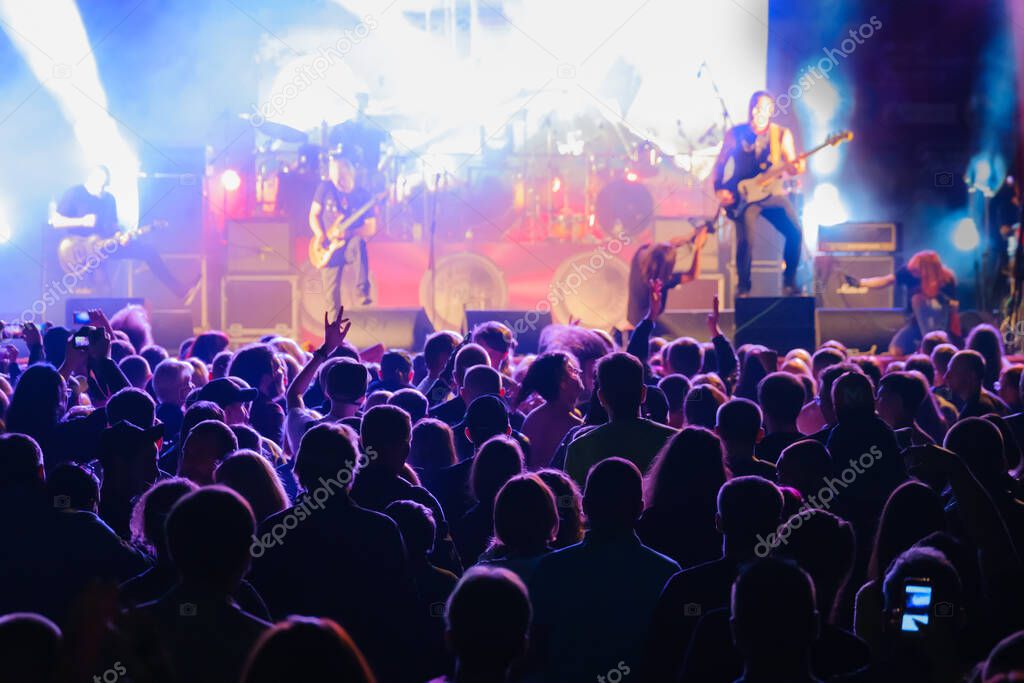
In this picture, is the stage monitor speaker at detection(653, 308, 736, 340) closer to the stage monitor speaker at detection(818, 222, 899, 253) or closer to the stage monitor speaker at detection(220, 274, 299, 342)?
the stage monitor speaker at detection(818, 222, 899, 253)

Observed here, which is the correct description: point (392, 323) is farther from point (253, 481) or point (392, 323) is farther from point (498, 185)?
point (253, 481)

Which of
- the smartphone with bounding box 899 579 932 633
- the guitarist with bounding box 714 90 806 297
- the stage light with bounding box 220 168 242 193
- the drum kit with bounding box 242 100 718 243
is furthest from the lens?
the stage light with bounding box 220 168 242 193

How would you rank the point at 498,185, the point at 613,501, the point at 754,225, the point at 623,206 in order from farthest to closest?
the point at 498,185
the point at 623,206
the point at 754,225
the point at 613,501

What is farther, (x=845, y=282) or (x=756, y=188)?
(x=845, y=282)

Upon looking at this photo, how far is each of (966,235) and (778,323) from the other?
21.5 feet

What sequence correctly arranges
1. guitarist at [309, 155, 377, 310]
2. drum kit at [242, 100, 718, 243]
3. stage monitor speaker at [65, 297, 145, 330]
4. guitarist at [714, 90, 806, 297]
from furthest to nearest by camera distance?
drum kit at [242, 100, 718, 243]
guitarist at [309, 155, 377, 310]
stage monitor speaker at [65, 297, 145, 330]
guitarist at [714, 90, 806, 297]

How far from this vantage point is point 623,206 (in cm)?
1500

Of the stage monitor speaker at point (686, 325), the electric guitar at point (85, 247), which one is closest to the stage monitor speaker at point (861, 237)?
the stage monitor speaker at point (686, 325)

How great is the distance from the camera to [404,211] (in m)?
15.2

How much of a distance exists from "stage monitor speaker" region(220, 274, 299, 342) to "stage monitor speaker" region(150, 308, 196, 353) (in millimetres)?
1949

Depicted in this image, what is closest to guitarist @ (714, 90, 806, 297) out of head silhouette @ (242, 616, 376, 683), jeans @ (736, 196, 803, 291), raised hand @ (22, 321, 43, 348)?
jeans @ (736, 196, 803, 291)

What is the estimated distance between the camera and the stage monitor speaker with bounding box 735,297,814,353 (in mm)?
9094

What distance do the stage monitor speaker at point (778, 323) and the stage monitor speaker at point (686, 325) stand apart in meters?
1.18

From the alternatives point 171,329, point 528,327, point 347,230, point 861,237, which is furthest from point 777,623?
point 347,230
